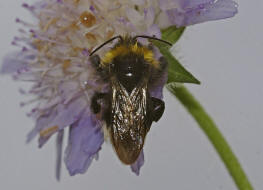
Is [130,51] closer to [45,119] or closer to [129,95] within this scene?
[129,95]

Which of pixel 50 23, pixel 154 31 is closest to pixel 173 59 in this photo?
pixel 154 31

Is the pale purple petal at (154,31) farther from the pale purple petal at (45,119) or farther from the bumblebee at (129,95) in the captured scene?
the pale purple petal at (45,119)

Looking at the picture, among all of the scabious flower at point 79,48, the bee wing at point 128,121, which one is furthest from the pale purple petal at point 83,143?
the bee wing at point 128,121

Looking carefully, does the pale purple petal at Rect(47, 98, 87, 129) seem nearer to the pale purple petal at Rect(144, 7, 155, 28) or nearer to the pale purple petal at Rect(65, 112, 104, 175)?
the pale purple petal at Rect(65, 112, 104, 175)

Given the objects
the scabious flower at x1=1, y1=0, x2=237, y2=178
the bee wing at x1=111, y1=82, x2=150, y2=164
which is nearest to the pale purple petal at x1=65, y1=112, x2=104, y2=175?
the scabious flower at x1=1, y1=0, x2=237, y2=178

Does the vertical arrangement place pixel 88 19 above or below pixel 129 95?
above

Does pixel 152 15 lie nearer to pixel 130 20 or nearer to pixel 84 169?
pixel 130 20
